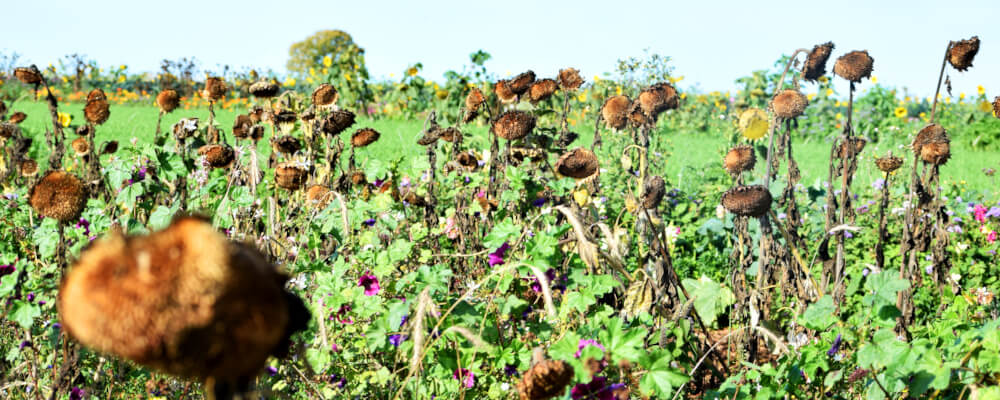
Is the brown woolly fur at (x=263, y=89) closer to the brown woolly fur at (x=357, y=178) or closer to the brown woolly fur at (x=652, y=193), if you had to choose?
the brown woolly fur at (x=357, y=178)

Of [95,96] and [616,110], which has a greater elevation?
[95,96]

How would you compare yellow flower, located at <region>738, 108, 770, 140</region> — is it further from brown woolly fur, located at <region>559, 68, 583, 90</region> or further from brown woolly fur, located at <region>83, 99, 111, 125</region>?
brown woolly fur, located at <region>83, 99, 111, 125</region>

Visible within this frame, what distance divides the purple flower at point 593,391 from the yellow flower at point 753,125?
202 cm

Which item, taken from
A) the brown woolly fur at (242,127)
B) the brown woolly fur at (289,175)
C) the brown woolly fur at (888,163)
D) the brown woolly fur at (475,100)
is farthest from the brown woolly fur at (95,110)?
the brown woolly fur at (888,163)

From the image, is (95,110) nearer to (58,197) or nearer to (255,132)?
(255,132)

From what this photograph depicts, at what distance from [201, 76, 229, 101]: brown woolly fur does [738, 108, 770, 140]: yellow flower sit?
2356mm

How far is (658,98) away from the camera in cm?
293

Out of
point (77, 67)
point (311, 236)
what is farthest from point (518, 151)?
point (77, 67)

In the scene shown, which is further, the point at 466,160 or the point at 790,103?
the point at 466,160

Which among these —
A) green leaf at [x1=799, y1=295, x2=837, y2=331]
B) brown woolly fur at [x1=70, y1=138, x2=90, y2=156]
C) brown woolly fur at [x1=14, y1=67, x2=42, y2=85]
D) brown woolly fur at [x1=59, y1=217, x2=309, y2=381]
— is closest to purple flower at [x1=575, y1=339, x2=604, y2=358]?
green leaf at [x1=799, y1=295, x2=837, y2=331]

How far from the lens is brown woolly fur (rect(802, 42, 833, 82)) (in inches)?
100

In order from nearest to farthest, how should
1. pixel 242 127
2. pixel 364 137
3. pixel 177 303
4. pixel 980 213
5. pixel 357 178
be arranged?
pixel 177 303 < pixel 364 137 < pixel 357 178 < pixel 242 127 < pixel 980 213

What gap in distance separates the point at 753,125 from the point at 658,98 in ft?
1.64

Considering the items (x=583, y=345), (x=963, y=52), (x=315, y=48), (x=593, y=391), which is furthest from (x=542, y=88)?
(x=315, y=48)
